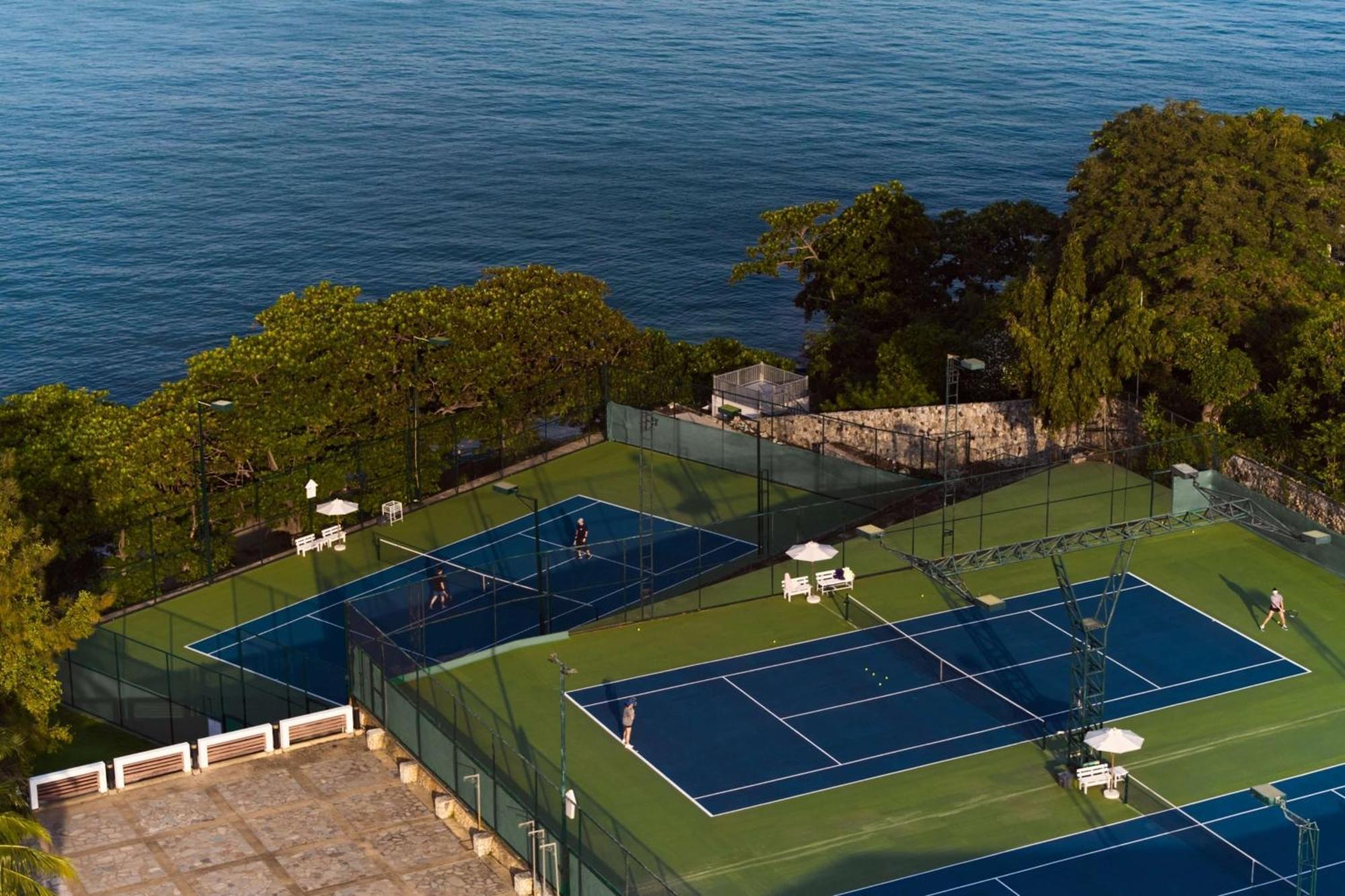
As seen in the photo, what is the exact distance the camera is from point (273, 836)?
41781mm

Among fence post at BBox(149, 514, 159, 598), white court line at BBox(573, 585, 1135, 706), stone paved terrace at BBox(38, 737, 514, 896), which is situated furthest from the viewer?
fence post at BBox(149, 514, 159, 598)

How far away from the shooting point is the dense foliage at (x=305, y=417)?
60906 mm

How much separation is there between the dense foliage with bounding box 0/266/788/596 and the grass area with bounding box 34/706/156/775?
7.47 m

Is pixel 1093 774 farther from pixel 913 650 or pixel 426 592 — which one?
pixel 426 592

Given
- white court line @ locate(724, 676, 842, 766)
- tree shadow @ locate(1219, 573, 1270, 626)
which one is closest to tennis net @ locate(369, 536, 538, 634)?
white court line @ locate(724, 676, 842, 766)

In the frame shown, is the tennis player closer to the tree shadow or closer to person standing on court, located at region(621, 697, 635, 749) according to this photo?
person standing on court, located at region(621, 697, 635, 749)

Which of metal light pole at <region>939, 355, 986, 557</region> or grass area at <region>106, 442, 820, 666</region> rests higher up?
metal light pole at <region>939, 355, 986, 557</region>

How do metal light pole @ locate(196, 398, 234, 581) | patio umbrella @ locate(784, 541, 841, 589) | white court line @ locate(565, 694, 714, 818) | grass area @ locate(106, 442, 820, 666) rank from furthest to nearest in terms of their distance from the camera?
metal light pole @ locate(196, 398, 234, 581) < grass area @ locate(106, 442, 820, 666) < patio umbrella @ locate(784, 541, 841, 589) < white court line @ locate(565, 694, 714, 818)

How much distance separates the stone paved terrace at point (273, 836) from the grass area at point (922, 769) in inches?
181

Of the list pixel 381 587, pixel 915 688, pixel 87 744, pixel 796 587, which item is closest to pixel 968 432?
pixel 796 587

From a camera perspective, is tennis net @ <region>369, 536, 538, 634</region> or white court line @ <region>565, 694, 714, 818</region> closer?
white court line @ <region>565, 694, 714, 818</region>

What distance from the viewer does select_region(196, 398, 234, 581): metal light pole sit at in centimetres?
5916

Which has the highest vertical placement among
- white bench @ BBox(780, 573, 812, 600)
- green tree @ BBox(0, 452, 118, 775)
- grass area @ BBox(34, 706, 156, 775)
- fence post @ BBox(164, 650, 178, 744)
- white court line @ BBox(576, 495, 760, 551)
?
green tree @ BBox(0, 452, 118, 775)

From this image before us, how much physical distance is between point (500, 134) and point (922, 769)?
363 ft
